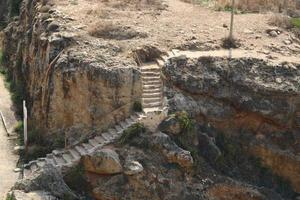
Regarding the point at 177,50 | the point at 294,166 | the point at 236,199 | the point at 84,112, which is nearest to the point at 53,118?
the point at 84,112

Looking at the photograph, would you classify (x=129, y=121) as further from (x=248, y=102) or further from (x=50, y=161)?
(x=248, y=102)

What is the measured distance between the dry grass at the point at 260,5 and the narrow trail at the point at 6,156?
36.4 ft

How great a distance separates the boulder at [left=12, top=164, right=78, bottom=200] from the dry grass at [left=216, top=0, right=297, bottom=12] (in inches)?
520

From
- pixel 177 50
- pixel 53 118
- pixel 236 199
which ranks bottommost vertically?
pixel 236 199

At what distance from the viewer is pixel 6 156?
2208 cm

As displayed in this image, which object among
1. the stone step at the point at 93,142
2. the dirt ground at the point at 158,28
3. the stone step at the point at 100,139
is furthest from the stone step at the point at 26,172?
the dirt ground at the point at 158,28

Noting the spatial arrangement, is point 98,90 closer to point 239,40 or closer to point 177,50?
point 177,50

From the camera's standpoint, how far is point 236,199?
20000 millimetres

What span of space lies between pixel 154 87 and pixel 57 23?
17.9ft

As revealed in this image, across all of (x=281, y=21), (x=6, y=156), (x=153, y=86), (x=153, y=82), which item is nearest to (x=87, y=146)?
(x=153, y=86)

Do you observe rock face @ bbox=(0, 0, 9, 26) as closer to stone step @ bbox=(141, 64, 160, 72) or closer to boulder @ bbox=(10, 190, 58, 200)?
stone step @ bbox=(141, 64, 160, 72)

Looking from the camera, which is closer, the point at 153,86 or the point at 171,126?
the point at 171,126

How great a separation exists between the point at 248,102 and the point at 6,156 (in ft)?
30.3

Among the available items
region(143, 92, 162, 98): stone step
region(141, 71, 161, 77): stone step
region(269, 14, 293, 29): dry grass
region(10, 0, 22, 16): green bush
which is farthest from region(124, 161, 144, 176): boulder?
region(10, 0, 22, 16): green bush
